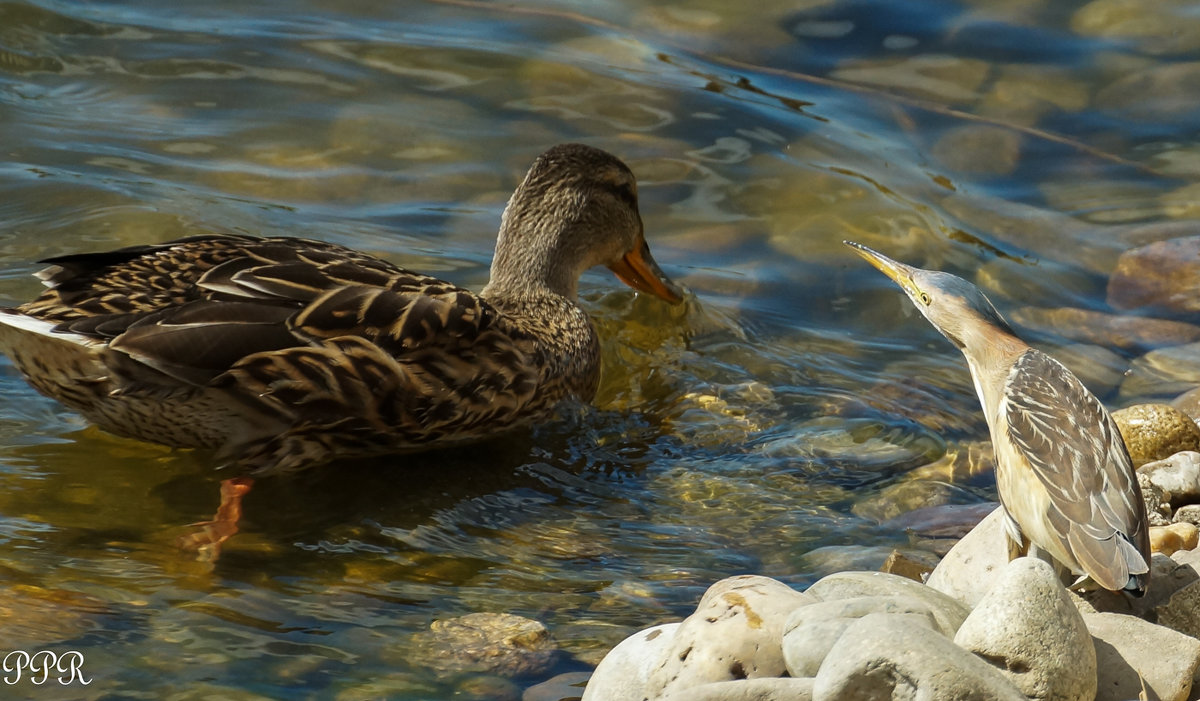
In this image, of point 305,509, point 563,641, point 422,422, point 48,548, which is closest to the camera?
point 563,641

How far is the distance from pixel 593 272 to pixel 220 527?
3907mm

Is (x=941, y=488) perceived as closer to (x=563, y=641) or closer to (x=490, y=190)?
(x=563, y=641)

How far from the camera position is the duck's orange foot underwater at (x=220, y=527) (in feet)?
16.4

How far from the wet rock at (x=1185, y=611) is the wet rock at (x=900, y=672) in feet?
3.65

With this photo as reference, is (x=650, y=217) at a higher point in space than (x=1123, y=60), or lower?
lower

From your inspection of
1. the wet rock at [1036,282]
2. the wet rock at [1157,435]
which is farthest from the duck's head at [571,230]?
the wet rock at [1157,435]

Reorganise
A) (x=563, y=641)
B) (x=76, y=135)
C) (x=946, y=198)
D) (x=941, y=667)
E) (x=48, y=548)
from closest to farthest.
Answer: (x=941, y=667)
(x=563, y=641)
(x=48, y=548)
(x=76, y=135)
(x=946, y=198)

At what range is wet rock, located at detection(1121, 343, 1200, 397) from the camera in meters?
7.20

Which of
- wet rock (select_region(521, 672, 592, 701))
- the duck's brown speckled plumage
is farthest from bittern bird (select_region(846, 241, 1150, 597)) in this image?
the duck's brown speckled plumage

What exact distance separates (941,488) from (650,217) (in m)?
3.32

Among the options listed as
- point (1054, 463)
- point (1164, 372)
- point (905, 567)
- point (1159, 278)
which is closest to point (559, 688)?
point (905, 567)

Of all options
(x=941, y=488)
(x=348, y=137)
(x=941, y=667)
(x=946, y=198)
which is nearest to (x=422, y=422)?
(x=941, y=488)

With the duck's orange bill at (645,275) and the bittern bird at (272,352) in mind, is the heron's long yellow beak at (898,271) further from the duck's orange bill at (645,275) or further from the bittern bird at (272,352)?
the duck's orange bill at (645,275)

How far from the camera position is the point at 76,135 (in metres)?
8.41
